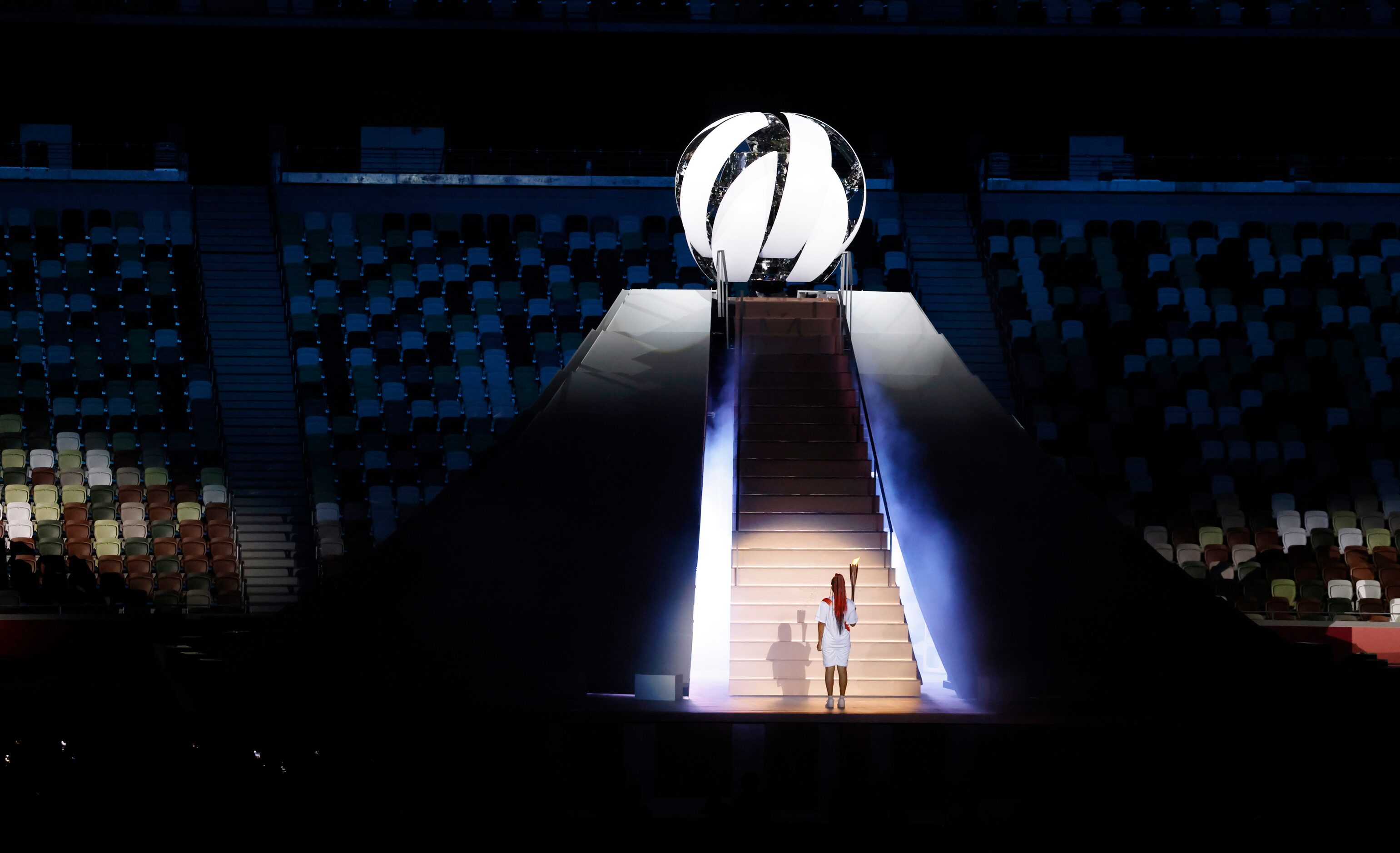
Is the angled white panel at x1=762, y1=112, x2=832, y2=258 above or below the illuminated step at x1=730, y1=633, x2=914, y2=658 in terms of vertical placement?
above

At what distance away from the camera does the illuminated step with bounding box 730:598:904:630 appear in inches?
435

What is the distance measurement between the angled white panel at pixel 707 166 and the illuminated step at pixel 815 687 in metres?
4.55

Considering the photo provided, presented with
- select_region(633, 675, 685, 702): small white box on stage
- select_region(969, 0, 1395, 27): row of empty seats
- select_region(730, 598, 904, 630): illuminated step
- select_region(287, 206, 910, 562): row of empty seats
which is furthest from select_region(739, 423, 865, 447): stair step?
select_region(969, 0, 1395, 27): row of empty seats

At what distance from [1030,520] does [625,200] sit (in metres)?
12.0

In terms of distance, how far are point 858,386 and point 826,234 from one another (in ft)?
5.22

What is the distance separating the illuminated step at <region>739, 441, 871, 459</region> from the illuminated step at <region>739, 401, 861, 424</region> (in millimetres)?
350

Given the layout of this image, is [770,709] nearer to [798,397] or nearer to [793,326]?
[798,397]

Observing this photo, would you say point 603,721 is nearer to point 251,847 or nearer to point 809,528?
point 251,847

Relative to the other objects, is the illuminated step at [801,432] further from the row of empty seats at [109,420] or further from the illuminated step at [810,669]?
the row of empty seats at [109,420]

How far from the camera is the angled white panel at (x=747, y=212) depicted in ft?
43.4

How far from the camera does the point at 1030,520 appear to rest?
37.9ft

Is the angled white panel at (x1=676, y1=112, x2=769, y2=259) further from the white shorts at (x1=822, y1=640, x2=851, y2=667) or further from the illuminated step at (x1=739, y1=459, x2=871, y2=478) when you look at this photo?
the white shorts at (x1=822, y1=640, x2=851, y2=667)

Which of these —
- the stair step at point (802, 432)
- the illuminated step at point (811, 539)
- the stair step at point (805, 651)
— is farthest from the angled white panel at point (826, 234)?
the stair step at point (805, 651)

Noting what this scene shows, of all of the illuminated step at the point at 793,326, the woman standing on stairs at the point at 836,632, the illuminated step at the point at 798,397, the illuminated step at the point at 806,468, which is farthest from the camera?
the illuminated step at the point at 793,326
